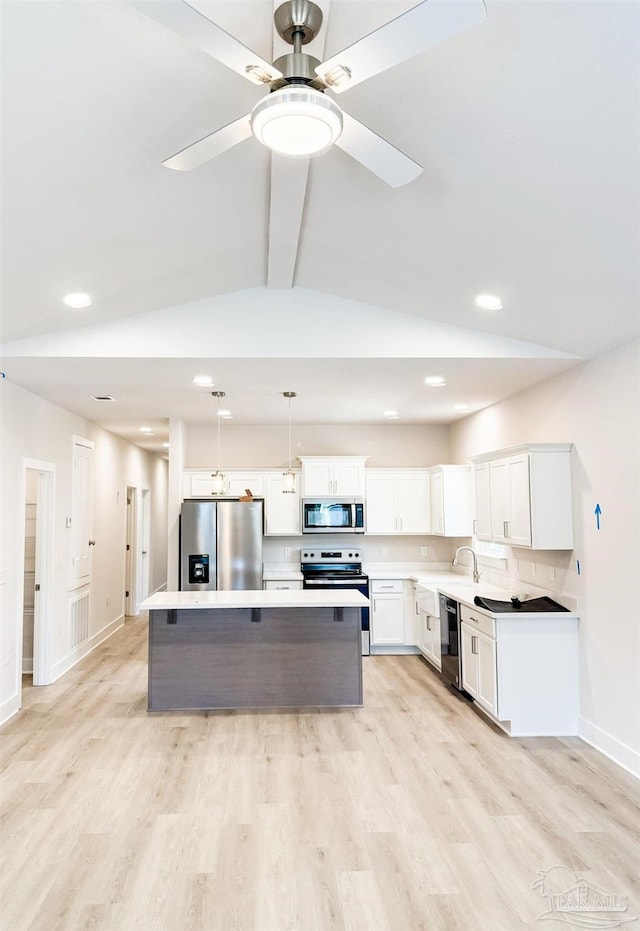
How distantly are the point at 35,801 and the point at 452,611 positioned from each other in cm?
340

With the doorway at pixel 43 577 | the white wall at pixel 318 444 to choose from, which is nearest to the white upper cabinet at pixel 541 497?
the white wall at pixel 318 444

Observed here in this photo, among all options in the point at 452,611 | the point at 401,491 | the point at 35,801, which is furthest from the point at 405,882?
the point at 401,491

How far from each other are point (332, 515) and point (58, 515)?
2867 millimetres

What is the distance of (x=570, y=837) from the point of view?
9.29 feet

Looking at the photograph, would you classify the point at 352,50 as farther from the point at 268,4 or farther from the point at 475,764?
the point at 475,764

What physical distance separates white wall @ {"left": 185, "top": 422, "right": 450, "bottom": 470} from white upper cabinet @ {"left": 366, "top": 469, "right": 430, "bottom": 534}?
0.40m

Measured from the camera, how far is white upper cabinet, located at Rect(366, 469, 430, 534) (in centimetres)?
690

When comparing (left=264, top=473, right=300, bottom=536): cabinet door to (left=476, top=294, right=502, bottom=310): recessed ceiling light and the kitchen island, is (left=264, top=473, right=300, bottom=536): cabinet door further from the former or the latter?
(left=476, top=294, right=502, bottom=310): recessed ceiling light

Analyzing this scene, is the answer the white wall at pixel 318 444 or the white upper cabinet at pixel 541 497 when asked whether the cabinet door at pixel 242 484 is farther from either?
the white upper cabinet at pixel 541 497

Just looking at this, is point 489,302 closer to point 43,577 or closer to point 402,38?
point 402,38

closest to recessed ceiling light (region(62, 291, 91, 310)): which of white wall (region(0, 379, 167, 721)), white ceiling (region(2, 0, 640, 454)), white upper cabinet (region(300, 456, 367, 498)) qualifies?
white ceiling (region(2, 0, 640, 454))

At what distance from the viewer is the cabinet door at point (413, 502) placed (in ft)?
22.7

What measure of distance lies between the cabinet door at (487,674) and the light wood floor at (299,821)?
0.19 meters

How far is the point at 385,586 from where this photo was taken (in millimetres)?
6504
